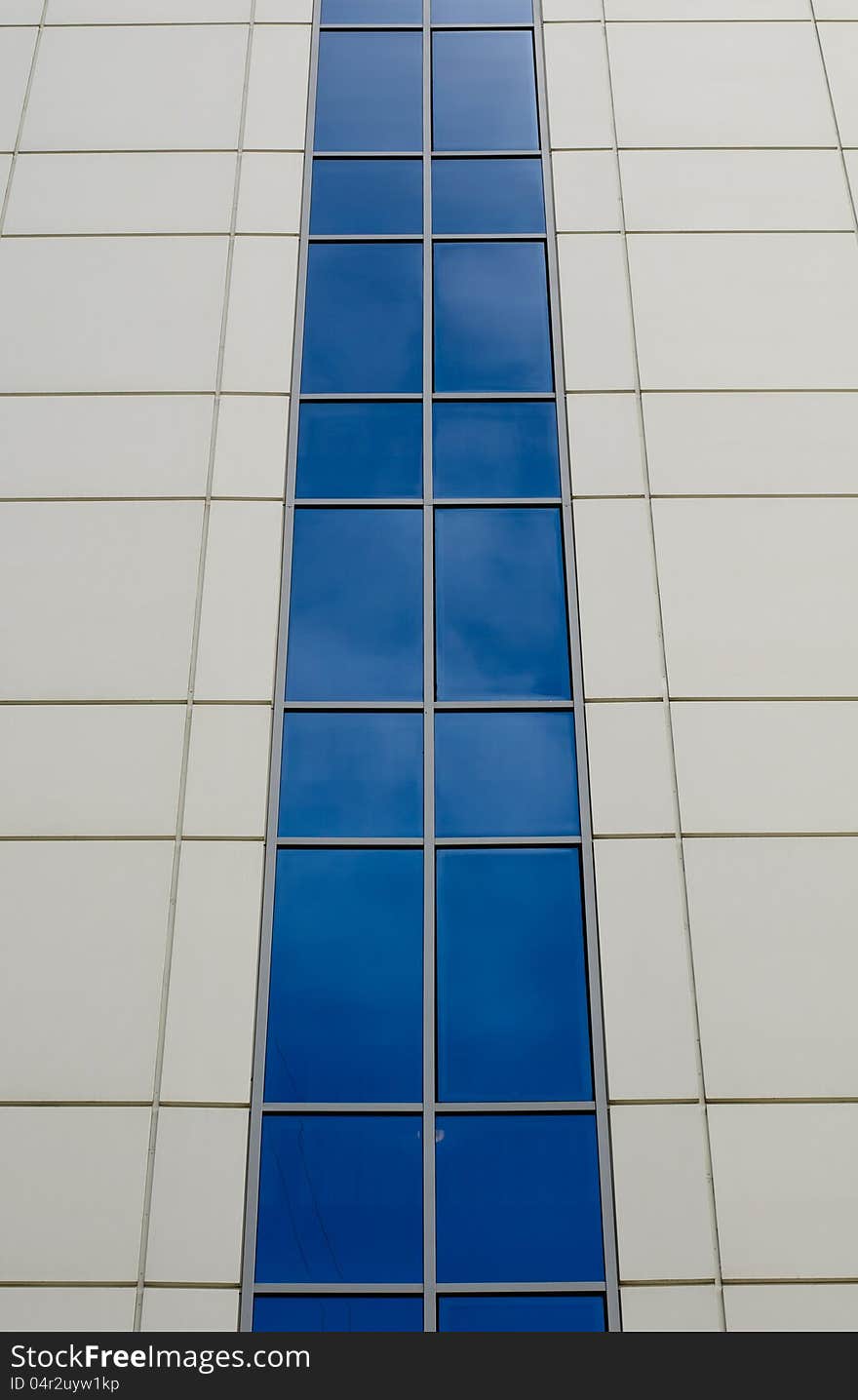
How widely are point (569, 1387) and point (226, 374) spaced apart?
772 centimetres

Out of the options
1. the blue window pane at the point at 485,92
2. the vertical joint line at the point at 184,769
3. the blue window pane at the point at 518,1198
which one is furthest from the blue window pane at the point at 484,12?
the blue window pane at the point at 518,1198

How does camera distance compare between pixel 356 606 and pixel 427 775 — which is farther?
pixel 356 606

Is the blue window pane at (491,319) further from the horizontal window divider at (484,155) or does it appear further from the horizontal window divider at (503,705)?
the horizontal window divider at (503,705)

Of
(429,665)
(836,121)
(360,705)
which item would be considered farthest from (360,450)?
(836,121)

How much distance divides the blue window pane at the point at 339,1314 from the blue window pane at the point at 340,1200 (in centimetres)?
12

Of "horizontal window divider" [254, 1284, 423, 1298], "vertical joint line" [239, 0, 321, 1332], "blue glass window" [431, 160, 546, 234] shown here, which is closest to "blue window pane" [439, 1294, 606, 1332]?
"horizontal window divider" [254, 1284, 423, 1298]

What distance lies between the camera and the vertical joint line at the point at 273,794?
7.91 meters

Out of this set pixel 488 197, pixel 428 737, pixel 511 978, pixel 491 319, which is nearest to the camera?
pixel 511 978

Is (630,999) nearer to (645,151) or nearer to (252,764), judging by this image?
(252,764)

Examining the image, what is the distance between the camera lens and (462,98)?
1255 centimetres

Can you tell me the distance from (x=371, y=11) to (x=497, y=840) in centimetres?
880

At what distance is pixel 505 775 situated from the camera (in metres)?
9.37

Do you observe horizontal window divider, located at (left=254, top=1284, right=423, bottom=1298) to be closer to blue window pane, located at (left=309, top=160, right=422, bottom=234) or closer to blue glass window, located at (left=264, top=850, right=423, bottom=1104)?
blue glass window, located at (left=264, top=850, right=423, bottom=1104)

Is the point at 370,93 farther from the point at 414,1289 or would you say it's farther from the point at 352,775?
the point at 414,1289
